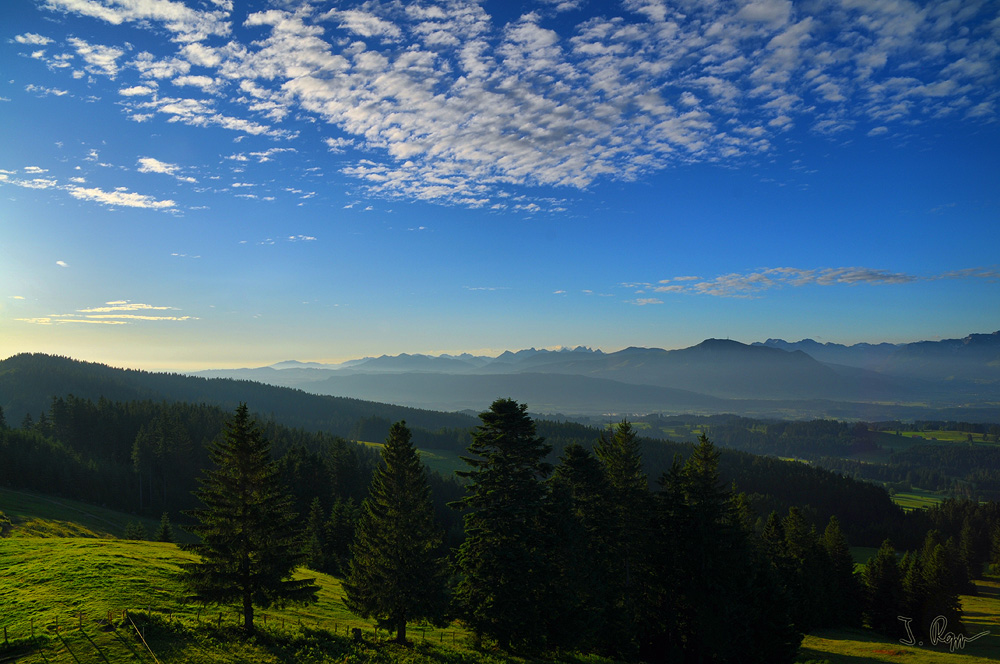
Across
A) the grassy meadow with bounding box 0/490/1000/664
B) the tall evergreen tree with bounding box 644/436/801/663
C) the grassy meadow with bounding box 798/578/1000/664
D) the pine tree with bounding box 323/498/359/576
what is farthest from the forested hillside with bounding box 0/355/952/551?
the grassy meadow with bounding box 798/578/1000/664

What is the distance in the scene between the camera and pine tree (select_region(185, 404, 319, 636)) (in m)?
24.7

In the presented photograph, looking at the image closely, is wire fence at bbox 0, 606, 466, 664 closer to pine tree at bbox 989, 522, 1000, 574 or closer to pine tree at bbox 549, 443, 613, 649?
pine tree at bbox 549, 443, 613, 649

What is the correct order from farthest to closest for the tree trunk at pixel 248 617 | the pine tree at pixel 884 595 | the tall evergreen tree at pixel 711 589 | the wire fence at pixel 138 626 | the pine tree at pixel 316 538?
the pine tree at pixel 884 595 → the pine tree at pixel 316 538 → the tall evergreen tree at pixel 711 589 → the tree trunk at pixel 248 617 → the wire fence at pixel 138 626

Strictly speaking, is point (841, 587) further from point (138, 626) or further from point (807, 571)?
point (138, 626)

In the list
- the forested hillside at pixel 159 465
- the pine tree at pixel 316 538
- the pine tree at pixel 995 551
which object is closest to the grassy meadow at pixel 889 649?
the forested hillside at pixel 159 465

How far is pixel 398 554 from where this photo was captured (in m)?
28.9

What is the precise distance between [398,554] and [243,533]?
8.64m

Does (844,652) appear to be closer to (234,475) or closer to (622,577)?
(622,577)

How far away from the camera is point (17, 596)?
91.3 ft

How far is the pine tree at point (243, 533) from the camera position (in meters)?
24.7

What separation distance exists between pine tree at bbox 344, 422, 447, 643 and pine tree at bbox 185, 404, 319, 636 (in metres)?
4.46

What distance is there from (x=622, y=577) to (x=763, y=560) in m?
13.6

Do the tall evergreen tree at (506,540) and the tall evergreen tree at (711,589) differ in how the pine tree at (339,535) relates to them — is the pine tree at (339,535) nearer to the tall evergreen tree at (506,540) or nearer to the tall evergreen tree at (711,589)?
the tall evergreen tree at (506,540)

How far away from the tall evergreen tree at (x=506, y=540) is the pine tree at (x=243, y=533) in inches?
388
